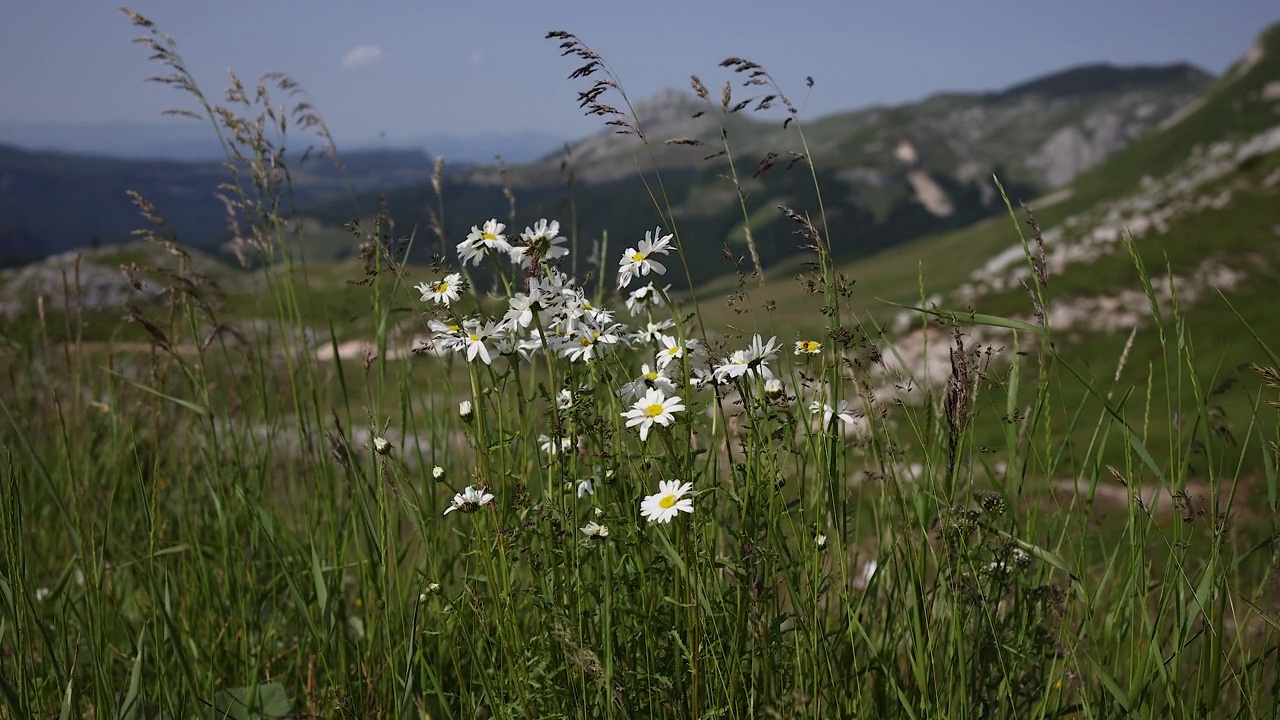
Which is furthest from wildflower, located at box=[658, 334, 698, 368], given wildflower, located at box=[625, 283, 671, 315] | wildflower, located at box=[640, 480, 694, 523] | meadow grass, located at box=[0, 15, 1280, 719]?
wildflower, located at box=[640, 480, 694, 523]

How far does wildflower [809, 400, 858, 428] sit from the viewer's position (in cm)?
200

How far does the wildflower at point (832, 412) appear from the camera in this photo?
2.00 meters

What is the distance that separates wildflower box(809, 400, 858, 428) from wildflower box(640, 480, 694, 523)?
15.3 inches

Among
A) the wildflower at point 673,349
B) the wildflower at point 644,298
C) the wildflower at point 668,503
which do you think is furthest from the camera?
the wildflower at point 644,298

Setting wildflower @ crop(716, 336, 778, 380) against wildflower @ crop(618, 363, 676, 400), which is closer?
wildflower @ crop(716, 336, 778, 380)

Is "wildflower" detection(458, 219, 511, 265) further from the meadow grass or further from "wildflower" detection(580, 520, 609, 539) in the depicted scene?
"wildflower" detection(580, 520, 609, 539)

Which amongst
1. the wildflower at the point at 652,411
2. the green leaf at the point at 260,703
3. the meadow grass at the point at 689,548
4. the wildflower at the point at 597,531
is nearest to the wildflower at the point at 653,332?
the meadow grass at the point at 689,548

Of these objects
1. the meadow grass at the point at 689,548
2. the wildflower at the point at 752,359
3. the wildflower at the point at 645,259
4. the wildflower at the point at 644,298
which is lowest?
the meadow grass at the point at 689,548

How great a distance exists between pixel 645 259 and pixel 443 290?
0.55 metres

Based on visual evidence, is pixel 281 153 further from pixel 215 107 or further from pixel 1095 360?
pixel 1095 360

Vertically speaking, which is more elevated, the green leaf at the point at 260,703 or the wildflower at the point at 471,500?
the wildflower at the point at 471,500

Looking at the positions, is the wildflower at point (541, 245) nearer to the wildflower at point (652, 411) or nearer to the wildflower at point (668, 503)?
the wildflower at point (652, 411)

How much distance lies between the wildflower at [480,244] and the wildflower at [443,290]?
6 cm

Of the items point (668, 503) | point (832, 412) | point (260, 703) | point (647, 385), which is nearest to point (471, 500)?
point (668, 503)
